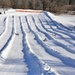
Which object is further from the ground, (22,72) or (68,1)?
(22,72)

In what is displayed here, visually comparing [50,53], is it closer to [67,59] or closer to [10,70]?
[67,59]

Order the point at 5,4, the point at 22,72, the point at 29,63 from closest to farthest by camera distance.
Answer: the point at 22,72, the point at 29,63, the point at 5,4

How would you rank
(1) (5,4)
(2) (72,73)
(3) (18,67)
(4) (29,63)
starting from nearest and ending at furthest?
(2) (72,73)
(3) (18,67)
(4) (29,63)
(1) (5,4)

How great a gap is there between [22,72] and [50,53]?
4.12m

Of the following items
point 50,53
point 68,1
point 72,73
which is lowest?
point 68,1

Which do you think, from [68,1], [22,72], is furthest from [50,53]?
[68,1]

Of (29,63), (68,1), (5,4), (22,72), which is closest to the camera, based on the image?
(22,72)

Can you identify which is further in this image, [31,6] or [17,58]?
[31,6]

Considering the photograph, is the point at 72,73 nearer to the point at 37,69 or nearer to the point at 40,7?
the point at 37,69

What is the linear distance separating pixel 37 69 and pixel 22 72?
1.39ft

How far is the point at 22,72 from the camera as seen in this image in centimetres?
877

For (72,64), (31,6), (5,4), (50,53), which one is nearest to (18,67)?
(72,64)

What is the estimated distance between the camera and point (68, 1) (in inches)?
3777

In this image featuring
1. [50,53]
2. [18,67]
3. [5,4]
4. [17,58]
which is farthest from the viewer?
[5,4]
